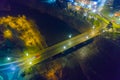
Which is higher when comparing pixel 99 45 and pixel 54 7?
pixel 54 7

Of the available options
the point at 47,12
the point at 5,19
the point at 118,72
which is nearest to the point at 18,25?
the point at 5,19

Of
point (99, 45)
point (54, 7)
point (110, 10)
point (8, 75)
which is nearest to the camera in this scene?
point (8, 75)

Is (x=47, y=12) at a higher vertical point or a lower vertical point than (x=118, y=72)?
higher

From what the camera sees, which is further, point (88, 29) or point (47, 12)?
point (47, 12)

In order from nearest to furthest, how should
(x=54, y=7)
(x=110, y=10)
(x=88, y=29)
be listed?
1. (x=88, y=29)
2. (x=54, y=7)
3. (x=110, y=10)

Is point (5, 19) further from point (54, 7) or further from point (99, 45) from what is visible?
point (99, 45)

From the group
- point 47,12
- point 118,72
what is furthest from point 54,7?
point 118,72

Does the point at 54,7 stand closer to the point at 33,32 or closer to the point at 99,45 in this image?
the point at 33,32

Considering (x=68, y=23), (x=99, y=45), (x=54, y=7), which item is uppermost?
(x=54, y=7)

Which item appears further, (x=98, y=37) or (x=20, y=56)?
(x=98, y=37)
